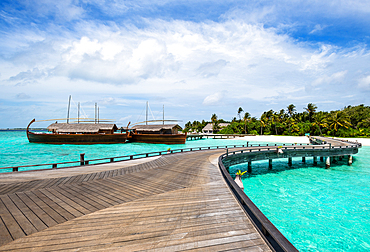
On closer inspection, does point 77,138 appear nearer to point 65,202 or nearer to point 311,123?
point 65,202

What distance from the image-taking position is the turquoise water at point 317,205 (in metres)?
9.68

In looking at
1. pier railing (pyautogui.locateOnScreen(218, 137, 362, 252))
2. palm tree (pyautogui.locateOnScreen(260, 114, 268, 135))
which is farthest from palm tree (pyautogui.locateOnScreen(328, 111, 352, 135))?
pier railing (pyautogui.locateOnScreen(218, 137, 362, 252))

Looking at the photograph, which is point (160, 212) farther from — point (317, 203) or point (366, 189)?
point (366, 189)

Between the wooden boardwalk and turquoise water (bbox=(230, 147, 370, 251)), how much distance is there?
5735 mm

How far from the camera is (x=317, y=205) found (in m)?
13.5

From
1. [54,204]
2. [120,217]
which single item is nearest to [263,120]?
[120,217]

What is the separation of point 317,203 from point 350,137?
65.0 meters

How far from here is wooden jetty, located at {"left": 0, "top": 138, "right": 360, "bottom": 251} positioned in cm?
410

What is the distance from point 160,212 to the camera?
5742 millimetres

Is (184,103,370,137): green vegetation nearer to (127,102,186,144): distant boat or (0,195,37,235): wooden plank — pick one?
Answer: (127,102,186,144): distant boat

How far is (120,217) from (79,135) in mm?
60904

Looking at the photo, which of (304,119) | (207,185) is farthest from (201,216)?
(304,119)

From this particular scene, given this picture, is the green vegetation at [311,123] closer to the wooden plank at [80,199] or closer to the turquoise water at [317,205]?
the turquoise water at [317,205]

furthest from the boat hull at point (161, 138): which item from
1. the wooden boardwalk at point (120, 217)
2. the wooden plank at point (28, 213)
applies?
the wooden plank at point (28, 213)
